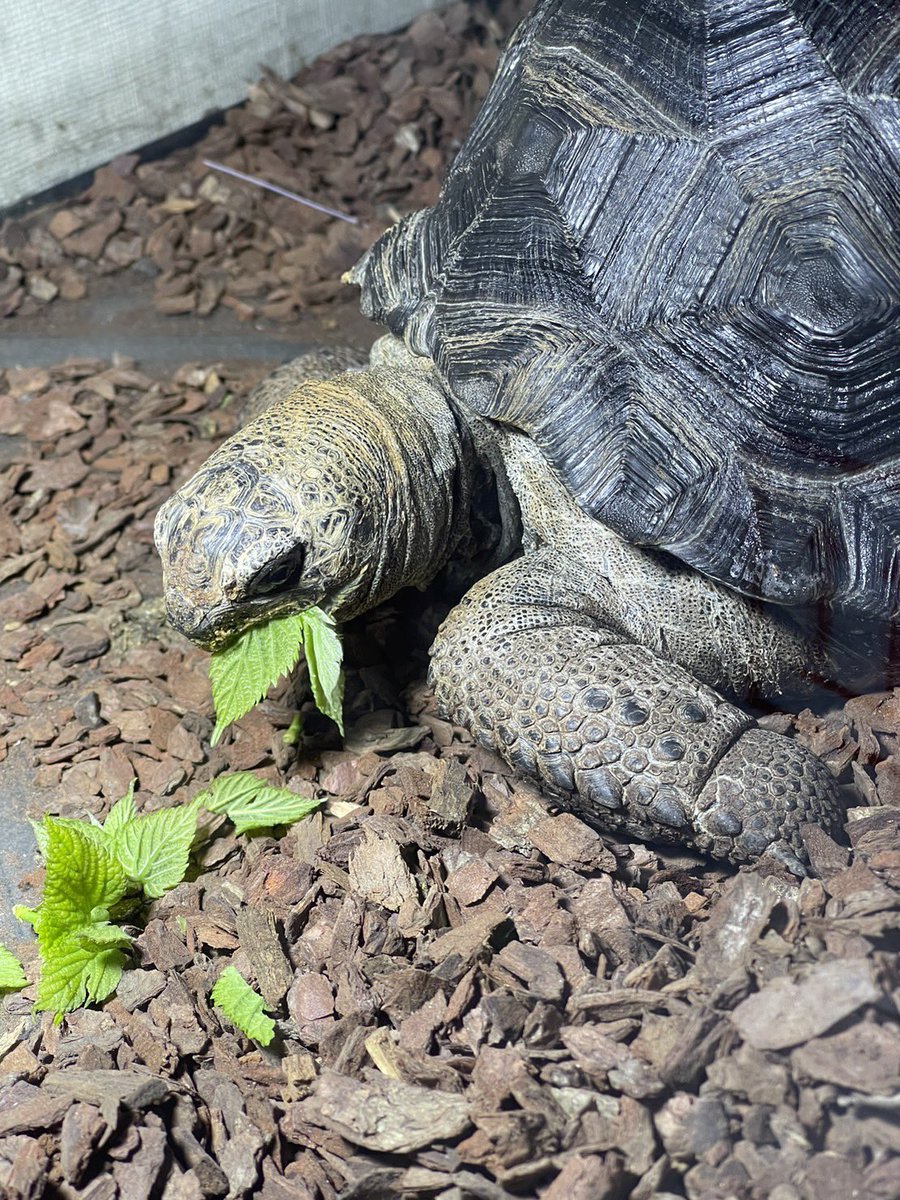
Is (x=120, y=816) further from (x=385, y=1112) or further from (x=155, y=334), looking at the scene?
(x=155, y=334)

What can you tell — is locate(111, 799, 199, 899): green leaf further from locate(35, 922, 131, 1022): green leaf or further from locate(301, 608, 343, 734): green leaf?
locate(301, 608, 343, 734): green leaf

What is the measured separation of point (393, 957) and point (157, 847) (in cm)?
92

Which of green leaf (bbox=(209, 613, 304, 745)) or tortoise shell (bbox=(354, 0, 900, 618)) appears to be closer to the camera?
tortoise shell (bbox=(354, 0, 900, 618))

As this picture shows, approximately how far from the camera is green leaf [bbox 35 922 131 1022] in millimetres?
3291

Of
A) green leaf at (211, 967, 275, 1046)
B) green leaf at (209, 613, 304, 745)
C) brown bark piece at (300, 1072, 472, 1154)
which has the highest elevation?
green leaf at (209, 613, 304, 745)

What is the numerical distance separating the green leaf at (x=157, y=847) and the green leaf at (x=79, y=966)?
0.25m

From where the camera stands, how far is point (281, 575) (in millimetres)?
3689

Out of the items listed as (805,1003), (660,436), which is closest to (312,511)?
(660,436)

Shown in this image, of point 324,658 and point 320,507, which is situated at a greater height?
point 320,507

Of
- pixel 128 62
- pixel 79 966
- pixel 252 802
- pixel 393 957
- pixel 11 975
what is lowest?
pixel 11 975

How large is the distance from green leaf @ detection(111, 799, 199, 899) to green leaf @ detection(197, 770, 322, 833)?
123 mm

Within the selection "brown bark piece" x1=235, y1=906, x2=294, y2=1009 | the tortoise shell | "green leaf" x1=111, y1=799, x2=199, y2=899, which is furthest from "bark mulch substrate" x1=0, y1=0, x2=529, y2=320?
"brown bark piece" x1=235, y1=906, x2=294, y2=1009

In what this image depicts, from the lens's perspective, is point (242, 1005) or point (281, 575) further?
point (281, 575)

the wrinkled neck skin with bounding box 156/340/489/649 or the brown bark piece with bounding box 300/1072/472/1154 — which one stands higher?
the wrinkled neck skin with bounding box 156/340/489/649
